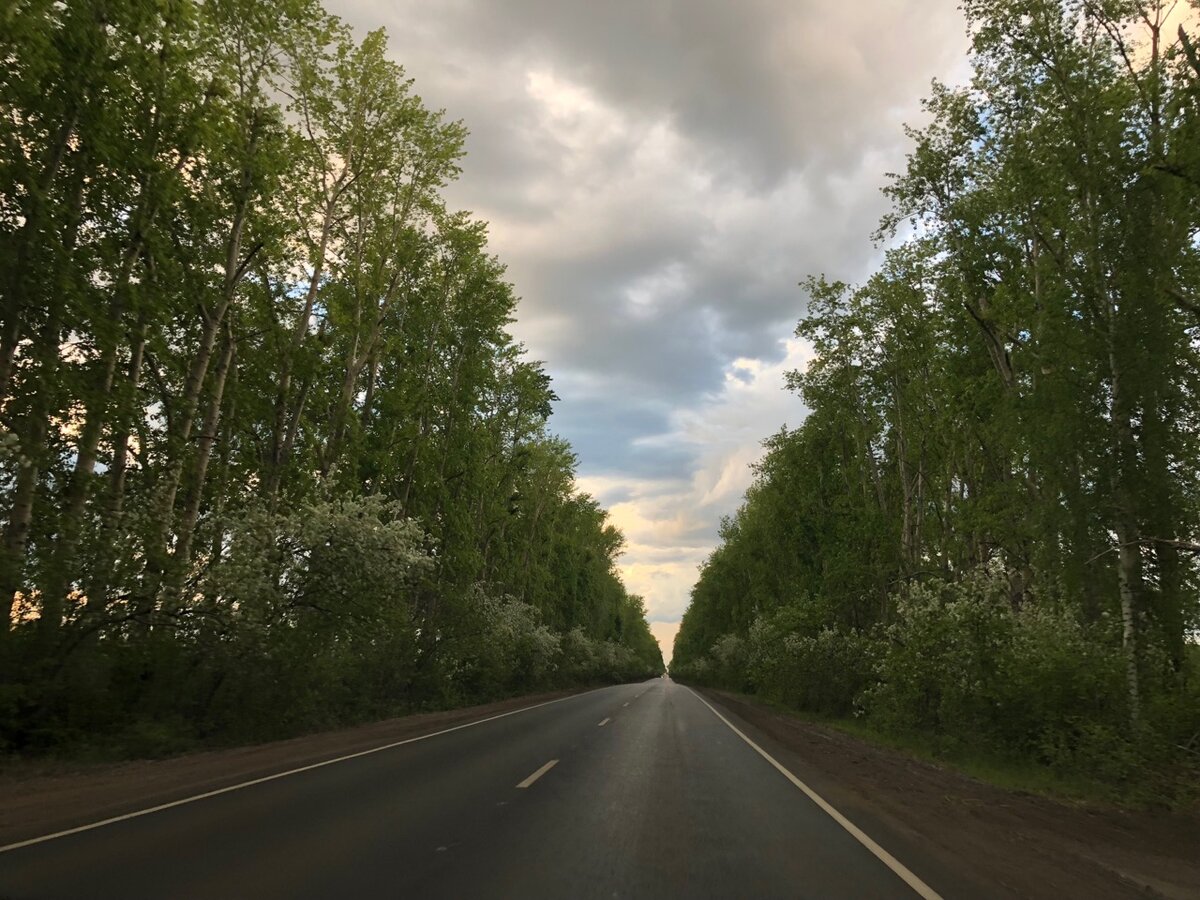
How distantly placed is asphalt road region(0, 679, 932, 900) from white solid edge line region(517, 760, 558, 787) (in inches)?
1.6

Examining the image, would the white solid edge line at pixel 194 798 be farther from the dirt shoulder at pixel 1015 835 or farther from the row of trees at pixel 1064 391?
the row of trees at pixel 1064 391

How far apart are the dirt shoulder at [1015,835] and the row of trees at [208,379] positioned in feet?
36.4

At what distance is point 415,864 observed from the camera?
5.67 metres

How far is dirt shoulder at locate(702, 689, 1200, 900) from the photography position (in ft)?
19.0

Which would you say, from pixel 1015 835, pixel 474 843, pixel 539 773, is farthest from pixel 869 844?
pixel 539 773

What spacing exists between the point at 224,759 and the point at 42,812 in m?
4.70

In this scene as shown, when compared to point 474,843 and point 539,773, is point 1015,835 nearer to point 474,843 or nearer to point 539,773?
point 474,843

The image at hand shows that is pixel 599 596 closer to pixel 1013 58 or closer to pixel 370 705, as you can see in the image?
pixel 370 705

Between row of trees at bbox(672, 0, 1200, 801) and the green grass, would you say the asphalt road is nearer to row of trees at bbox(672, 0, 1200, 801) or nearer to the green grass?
the green grass

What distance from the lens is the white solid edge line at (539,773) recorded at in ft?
31.3

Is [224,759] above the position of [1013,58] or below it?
below

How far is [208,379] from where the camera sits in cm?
2102

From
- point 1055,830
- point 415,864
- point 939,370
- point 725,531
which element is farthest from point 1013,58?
point 725,531

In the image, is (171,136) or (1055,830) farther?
(171,136)
